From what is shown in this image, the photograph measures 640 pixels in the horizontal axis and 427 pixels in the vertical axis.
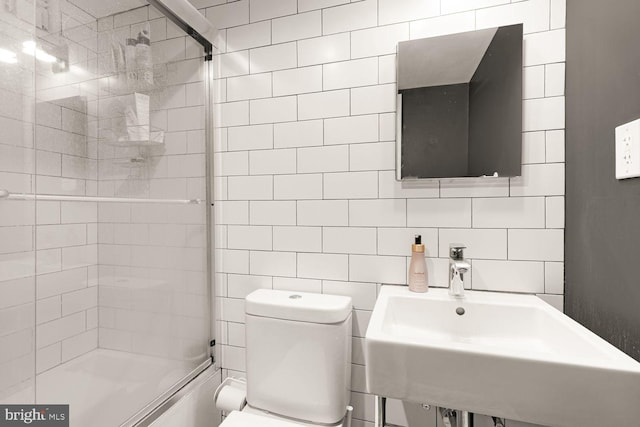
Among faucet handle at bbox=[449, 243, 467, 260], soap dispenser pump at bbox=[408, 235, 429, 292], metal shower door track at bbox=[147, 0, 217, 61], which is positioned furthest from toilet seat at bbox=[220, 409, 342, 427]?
metal shower door track at bbox=[147, 0, 217, 61]

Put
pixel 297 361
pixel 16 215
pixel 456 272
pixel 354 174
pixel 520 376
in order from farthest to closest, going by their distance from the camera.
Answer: pixel 354 174, pixel 297 361, pixel 456 272, pixel 16 215, pixel 520 376

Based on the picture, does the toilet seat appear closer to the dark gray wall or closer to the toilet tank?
the toilet tank

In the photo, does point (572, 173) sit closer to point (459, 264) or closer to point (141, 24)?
point (459, 264)

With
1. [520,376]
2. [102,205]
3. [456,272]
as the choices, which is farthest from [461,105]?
[102,205]

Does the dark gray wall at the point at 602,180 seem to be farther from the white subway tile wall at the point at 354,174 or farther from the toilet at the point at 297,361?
the toilet at the point at 297,361

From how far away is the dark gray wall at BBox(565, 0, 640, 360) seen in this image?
755mm

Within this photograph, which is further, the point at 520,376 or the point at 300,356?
the point at 300,356

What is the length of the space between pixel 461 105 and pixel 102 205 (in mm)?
1283

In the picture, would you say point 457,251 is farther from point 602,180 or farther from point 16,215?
point 16,215

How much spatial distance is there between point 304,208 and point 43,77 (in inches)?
35.9

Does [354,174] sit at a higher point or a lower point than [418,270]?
higher

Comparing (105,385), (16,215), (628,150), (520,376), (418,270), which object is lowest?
(105,385)

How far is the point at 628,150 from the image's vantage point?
749 mm

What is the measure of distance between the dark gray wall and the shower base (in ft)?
Result: 4.78
